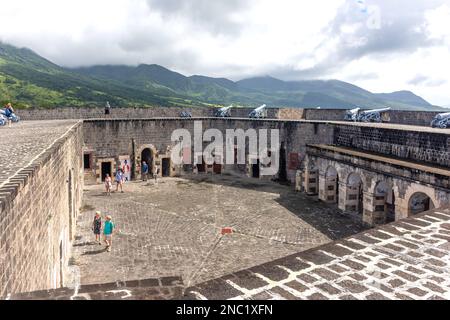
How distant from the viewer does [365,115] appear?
25.2 m

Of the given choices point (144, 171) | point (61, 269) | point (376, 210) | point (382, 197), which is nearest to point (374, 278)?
point (61, 269)

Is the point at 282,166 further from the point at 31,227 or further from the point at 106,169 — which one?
the point at 31,227

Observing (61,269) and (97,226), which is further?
(97,226)

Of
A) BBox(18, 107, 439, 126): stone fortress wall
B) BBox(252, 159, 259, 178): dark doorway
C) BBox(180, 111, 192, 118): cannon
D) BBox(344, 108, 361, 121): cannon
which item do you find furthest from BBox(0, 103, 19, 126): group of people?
BBox(344, 108, 361, 121): cannon

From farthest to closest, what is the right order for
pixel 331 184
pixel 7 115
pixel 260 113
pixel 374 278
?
pixel 260 113, pixel 7 115, pixel 331 184, pixel 374 278

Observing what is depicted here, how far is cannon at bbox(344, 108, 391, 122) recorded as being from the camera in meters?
24.9

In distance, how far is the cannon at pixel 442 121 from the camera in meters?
19.0

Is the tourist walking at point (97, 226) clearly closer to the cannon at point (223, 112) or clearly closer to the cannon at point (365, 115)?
the cannon at point (223, 112)

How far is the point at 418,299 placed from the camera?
4180 millimetres

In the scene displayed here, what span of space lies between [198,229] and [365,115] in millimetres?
15527
